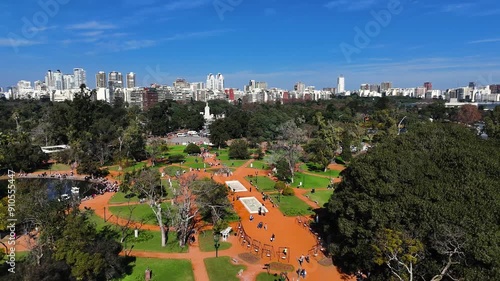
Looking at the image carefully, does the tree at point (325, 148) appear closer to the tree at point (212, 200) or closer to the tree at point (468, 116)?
the tree at point (212, 200)

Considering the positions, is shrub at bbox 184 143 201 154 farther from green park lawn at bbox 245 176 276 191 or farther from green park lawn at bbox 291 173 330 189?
green park lawn at bbox 291 173 330 189

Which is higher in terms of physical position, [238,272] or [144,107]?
[144,107]

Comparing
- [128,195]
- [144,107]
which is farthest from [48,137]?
[144,107]

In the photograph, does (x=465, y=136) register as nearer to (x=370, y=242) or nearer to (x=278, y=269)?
(x=370, y=242)

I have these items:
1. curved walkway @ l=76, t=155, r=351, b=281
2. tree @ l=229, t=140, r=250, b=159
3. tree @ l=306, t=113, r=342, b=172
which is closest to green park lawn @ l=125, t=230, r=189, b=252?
curved walkway @ l=76, t=155, r=351, b=281

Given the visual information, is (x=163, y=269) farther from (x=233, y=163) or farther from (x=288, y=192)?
(x=233, y=163)

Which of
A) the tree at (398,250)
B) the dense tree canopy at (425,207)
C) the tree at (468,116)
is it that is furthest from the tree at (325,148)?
the tree at (468,116)

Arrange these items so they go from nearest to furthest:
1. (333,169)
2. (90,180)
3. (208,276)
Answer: (208,276) → (90,180) → (333,169)
